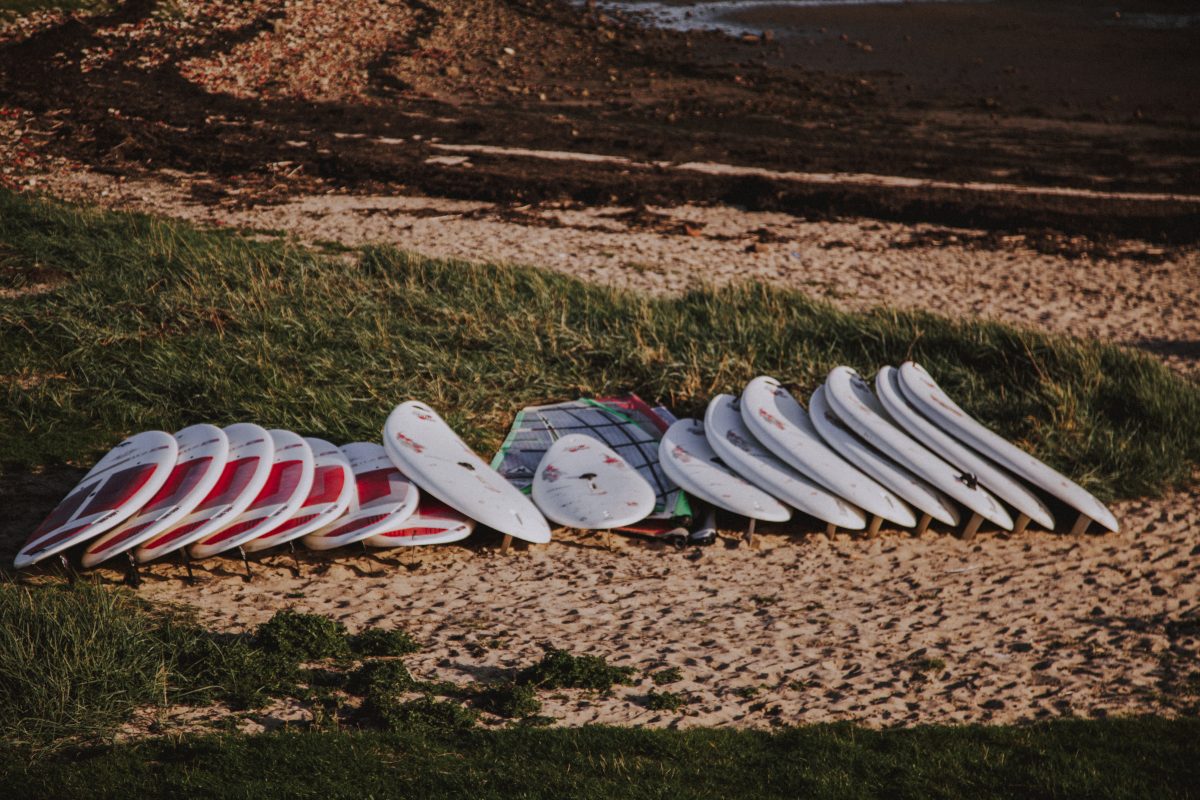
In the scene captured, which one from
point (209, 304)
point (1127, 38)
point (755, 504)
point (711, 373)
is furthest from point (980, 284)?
point (1127, 38)

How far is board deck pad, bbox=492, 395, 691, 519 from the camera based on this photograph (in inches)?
311

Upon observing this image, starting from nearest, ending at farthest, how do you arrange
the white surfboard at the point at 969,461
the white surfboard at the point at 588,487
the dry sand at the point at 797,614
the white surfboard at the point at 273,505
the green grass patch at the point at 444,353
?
the dry sand at the point at 797,614 → the white surfboard at the point at 273,505 → the white surfboard at the point at 588,487 → the white surfboard at the point at 969,461 → the green grass patch at the point at 444,353

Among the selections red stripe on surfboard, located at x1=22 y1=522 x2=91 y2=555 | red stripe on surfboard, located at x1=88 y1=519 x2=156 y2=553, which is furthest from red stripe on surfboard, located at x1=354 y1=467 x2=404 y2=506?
red stripe on surfboard, located at x1=22 y1=522 x2=91 y2=555

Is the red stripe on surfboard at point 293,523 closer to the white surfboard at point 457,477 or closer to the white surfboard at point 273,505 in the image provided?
the white surfboard at point 273,505

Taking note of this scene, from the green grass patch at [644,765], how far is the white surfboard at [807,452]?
7.74 feet

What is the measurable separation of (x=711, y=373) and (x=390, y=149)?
9508 millimetres

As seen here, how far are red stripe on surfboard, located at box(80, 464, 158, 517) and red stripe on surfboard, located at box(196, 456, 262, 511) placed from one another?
405 millimetres

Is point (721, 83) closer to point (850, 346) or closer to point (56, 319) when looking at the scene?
point (850, 346)

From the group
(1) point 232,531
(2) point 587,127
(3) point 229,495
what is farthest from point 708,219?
(1) point 232,531

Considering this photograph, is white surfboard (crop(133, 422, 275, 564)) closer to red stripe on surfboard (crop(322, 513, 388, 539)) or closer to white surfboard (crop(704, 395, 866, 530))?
red stripe on surfboard (crop(322, 513, 388, 539))

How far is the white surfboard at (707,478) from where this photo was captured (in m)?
7.34

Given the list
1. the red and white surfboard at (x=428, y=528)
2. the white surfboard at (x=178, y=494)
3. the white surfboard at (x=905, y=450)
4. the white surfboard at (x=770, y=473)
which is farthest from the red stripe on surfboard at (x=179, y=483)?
the white surfboard at (x=905, y=450)

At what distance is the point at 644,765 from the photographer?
4656 millimetres

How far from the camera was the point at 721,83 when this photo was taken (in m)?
21.5
